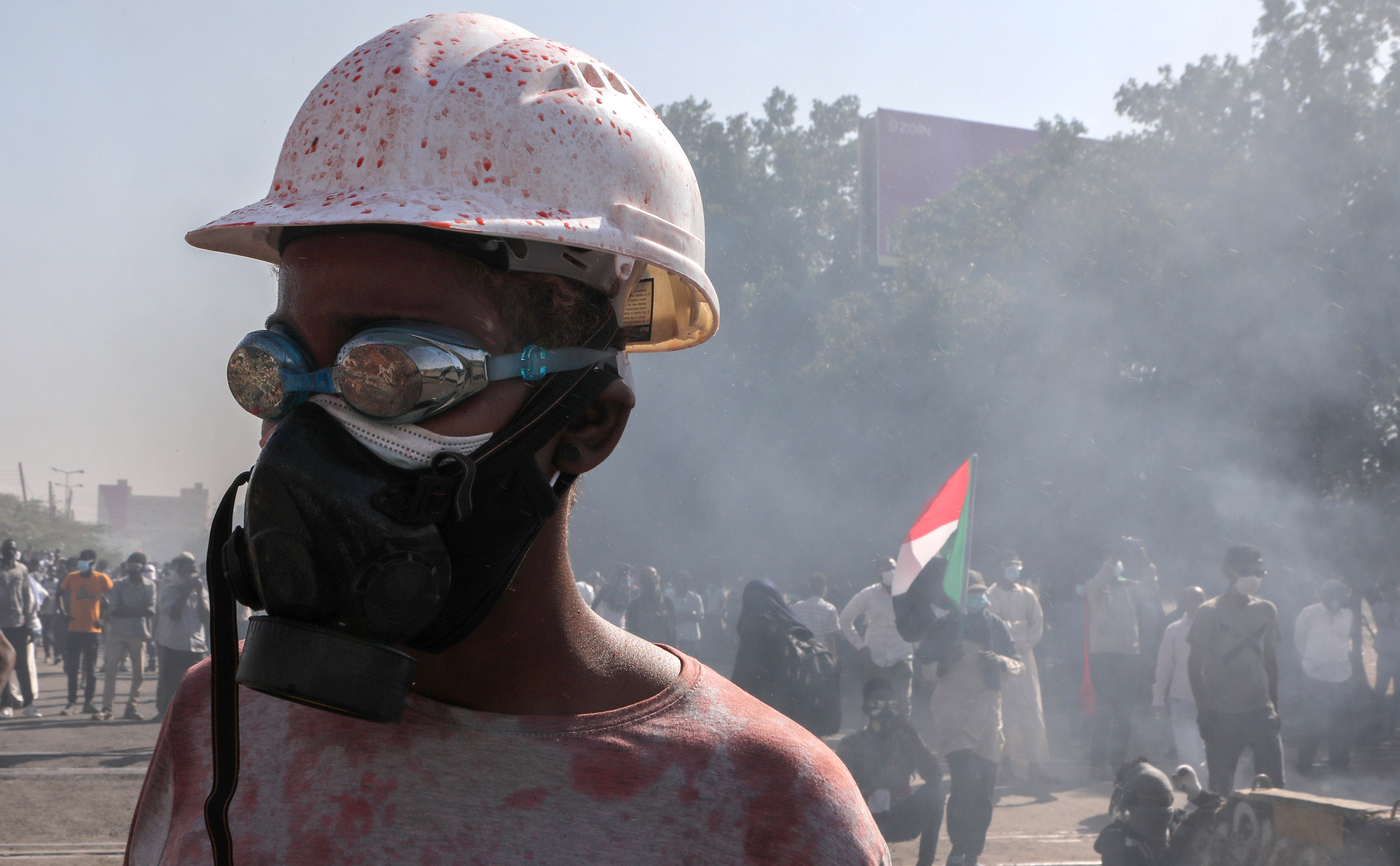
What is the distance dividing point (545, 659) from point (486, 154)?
0.61 m

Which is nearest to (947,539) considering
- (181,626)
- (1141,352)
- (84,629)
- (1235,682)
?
(1235,682)

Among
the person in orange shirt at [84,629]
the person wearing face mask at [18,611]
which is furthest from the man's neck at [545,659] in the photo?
the person in orange shirt at [84,629]

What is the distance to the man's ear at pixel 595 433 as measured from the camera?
132 centimetres

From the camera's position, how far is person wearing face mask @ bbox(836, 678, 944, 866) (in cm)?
630

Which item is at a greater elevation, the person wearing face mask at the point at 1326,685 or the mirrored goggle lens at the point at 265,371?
the mirrored goggle lens at the point at 265,371

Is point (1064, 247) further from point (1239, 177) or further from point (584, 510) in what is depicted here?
point (584, 510)

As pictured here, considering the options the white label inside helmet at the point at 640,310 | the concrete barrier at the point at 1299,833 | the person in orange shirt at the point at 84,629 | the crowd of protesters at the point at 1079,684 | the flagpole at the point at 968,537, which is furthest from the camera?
the person in orange shirt at the point at 84,629

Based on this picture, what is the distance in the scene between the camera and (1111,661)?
31.4 feet

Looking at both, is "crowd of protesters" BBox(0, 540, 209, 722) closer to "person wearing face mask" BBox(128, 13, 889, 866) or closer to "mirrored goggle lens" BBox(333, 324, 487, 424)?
"person wearing face mask" BBox(128, 13, 889, 866)

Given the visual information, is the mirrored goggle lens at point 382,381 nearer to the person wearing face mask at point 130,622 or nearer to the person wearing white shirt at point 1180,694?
the person wearing white shirt at point 1180,694

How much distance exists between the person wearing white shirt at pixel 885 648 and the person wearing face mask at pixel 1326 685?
3903mm

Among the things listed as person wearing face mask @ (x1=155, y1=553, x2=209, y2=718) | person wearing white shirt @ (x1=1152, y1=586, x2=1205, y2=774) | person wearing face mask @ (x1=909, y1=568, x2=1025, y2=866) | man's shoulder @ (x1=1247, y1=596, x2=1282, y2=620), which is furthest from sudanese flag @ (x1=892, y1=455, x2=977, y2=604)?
person wearing face mask @ (x1=155, y1=553, x2=209, y2=718)

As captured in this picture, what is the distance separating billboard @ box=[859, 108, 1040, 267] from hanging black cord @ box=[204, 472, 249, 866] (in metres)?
30.7

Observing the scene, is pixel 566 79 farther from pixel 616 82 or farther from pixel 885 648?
pixel 885 648
